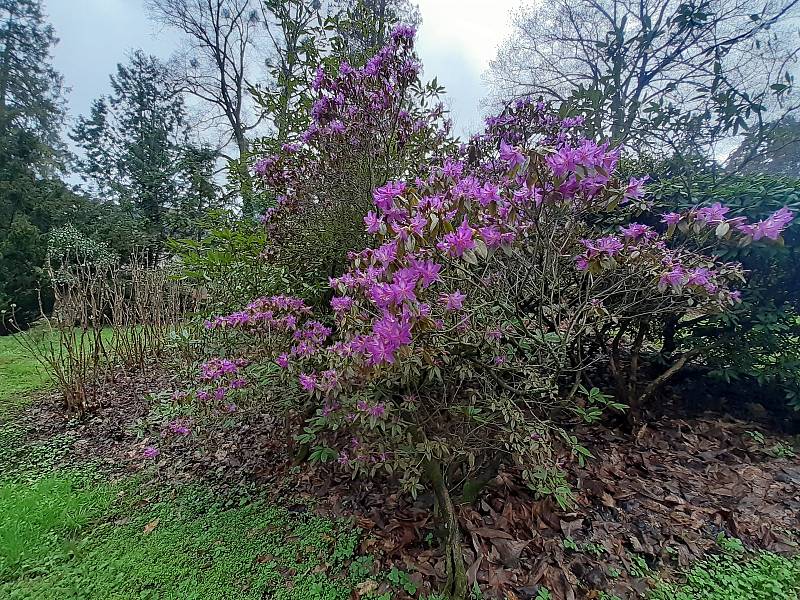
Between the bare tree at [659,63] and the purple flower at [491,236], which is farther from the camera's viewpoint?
the bare tree at [659,63]

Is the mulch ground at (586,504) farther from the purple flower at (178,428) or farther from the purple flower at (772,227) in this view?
the purple flower at (772,227)

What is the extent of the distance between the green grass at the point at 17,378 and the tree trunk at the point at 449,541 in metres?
3.84

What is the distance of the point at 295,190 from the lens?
7.56 ft

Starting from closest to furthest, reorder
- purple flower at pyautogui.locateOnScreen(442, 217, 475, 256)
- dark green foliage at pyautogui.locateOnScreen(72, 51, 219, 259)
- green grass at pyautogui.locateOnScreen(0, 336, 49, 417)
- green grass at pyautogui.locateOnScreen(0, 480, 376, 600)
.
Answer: purple flower at pyautogui.locateOnScreen(442, 217, 475, 256) < green grass at pyautogui.locateOnScreen(0, 480, 376, 600) < green grass at pyautogui.locateOnScreen(0, 336, 49, 417) < dark green foliage at pyautogui.locateOnScreen(72, 51, 219, 259)

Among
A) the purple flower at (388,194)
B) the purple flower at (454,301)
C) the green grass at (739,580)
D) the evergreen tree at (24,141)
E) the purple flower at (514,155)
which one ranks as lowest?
the green grass at (739,580)

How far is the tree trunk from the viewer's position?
1508 millimetres

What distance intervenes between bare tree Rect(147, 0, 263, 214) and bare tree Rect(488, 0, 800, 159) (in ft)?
25.2

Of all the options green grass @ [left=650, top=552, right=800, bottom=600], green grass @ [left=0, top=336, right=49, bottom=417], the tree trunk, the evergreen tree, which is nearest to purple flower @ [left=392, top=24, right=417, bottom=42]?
the tree trunk

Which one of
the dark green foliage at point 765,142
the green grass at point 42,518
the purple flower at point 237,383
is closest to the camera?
the green grass at point 42,518

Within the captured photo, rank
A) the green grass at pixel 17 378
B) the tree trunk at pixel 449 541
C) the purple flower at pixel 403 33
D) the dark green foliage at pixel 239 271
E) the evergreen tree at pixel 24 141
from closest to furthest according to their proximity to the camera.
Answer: the tree trunk at pixel 449 541 → the purple flower at pixel 403 33 → the dark green foliage at pixel 239 271 → the green grass at pixel 17 378 → the evergreen tree at pixel 24 141

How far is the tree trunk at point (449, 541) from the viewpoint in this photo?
4.95ft

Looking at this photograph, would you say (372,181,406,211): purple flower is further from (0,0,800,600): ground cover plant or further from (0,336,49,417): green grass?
(0,336,49,417): green grass

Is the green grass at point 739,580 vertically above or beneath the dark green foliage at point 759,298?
beneath

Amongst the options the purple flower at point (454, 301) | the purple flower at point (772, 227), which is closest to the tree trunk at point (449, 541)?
the purple flower at point (454, 301)
